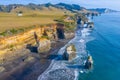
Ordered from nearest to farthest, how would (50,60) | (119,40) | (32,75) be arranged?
1. (32,75)
2. (50,60)
3. (119,40)

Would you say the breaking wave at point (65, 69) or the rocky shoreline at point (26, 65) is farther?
the rocky shoreline at point (26, 65)

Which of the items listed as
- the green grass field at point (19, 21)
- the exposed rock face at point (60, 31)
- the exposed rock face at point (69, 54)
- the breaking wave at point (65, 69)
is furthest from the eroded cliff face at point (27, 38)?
the exposed rock face at point (69, 54)

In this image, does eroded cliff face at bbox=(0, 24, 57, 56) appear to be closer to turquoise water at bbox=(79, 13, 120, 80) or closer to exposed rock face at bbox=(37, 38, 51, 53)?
exposed rock face at bbox=(37, 38, 51, 53)

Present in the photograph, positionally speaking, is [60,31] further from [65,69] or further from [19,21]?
[65,69]

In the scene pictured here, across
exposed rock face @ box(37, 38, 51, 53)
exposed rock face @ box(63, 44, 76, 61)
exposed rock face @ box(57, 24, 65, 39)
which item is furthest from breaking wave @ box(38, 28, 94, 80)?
exposed rock face @ box(57, 24, 65, 39)

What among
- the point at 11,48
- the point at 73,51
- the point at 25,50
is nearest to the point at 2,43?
the point at 11,48

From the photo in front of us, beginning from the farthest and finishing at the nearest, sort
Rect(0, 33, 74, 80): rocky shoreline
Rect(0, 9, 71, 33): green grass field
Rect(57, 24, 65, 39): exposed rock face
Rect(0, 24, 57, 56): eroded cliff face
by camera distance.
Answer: Rect(57, 24, 65, 39): exposed rock face < Rect(0, 9, 71, 33): green grass field < Rect(0, 24, 57, 56): eroded cliff face < Rect(0, 33, 74, 80): rocky shoreline

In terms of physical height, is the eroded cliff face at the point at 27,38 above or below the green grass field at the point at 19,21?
below

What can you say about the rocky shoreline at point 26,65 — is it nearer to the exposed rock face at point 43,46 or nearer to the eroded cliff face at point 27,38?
the exposed rock face at point 43,46

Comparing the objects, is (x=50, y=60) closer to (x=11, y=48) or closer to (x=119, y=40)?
(x=11, y=48)
